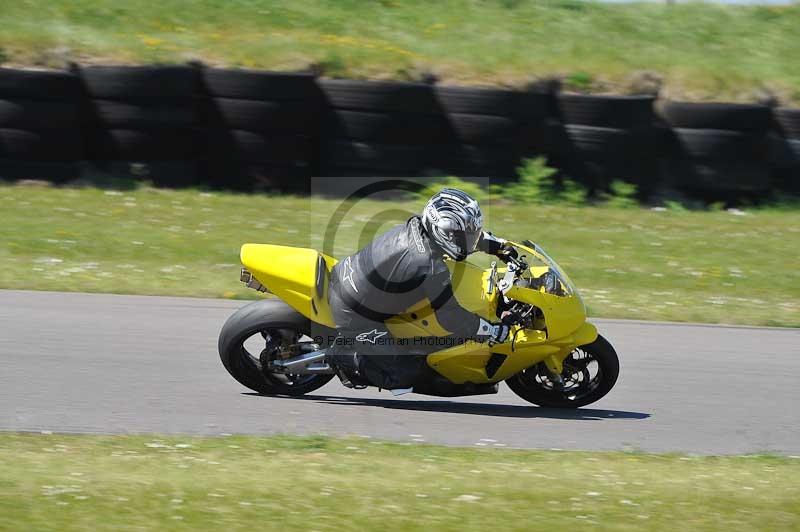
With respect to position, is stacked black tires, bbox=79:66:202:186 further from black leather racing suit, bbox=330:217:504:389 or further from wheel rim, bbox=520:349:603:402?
wheel rim, bbox=520:349:603:402

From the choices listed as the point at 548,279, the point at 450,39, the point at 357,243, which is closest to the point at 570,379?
the point at 548,279

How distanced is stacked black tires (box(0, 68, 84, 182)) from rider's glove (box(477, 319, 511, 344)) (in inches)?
343

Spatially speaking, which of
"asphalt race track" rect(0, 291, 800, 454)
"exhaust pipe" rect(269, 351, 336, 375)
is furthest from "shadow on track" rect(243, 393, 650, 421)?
"exhaust pipe" rect(269, 351, 336, 375)

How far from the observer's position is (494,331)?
7.04 m

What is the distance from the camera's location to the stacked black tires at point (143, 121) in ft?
46.2

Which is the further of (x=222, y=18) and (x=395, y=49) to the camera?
(x=222, y=18)

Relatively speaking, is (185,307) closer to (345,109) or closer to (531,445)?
(531,445)

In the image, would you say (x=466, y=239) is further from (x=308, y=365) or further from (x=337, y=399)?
(x=337, y=399)

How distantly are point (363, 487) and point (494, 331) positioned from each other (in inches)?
78.2

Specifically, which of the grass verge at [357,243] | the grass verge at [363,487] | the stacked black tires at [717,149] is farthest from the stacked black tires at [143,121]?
the grass verge at [363,487]

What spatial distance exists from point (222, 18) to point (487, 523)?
15.2 meters

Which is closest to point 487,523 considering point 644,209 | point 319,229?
point 319,229

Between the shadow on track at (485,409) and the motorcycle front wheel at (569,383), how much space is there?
0.22 ft

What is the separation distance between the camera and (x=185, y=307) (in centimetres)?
988
